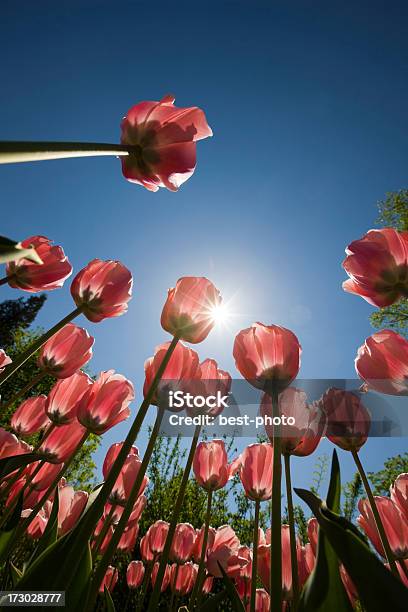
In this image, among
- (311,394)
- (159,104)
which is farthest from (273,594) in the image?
(159,104)

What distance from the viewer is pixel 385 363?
1.12m

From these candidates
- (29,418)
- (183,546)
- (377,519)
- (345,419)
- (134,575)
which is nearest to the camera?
(377,519)

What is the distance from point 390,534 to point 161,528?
1.48 m

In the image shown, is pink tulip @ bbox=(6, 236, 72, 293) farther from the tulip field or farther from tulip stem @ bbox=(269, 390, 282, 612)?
tulip stem @ bbox=(269, 390, 282, 612)

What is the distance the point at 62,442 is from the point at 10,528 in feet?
2.22

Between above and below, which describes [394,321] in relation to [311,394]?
above

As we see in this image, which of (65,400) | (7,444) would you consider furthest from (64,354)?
(7,444)

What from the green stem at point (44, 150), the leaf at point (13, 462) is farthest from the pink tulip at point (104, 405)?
the green stem at point (44, 150)

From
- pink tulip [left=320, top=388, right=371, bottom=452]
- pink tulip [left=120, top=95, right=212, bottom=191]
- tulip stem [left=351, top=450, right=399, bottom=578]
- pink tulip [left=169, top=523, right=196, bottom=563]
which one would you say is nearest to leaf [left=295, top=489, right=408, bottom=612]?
tulip stem [left=351, top=450, right=399, bottom=578]

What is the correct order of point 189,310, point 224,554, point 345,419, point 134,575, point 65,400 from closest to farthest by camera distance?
point 345,419 < point 189,310 < point 65,400 < point 224,554 < point 134,575

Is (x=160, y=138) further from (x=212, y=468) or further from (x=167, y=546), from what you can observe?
(x=212, y=468)

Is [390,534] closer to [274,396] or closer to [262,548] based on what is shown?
[262,548]

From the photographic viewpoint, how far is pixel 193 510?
6168mm

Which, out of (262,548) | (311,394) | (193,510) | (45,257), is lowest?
(262,548)
